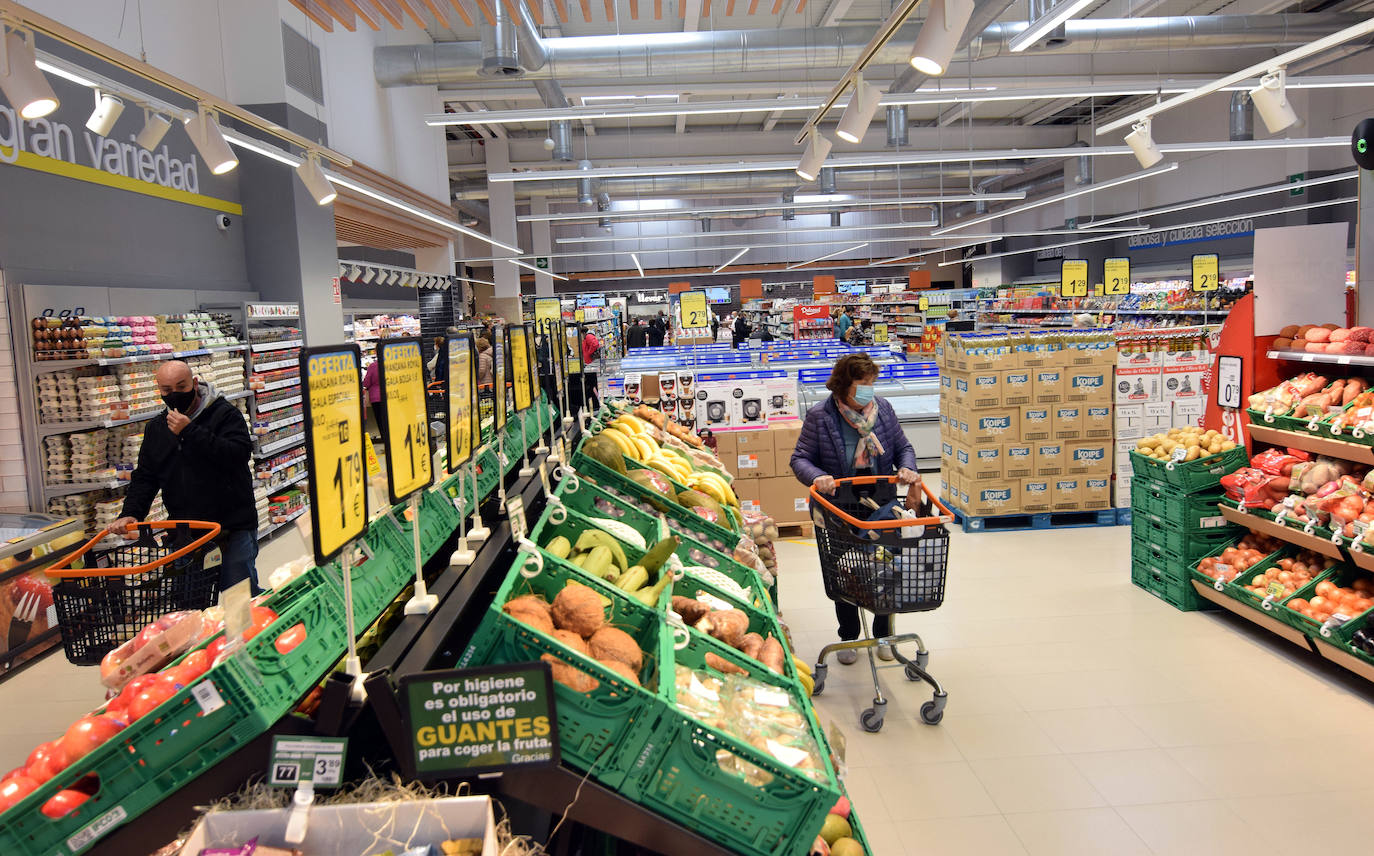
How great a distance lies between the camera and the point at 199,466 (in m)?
4.14

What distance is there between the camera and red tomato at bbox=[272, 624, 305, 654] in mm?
1580

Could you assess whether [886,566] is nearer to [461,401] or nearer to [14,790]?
[461,401]

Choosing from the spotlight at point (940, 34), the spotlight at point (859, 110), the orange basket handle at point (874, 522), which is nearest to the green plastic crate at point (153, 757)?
the orange basket handle at point (874, 522)

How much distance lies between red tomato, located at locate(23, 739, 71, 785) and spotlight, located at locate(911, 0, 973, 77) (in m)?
3.81

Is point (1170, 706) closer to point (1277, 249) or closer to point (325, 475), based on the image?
point (1277, 249)

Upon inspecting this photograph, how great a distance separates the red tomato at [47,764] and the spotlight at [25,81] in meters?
3.38

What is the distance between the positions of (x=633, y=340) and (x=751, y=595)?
62.2ft

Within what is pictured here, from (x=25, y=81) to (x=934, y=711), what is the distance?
488 centimetres

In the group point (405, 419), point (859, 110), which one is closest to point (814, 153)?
point (859, 110)

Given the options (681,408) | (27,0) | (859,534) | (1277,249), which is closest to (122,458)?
(27,0)

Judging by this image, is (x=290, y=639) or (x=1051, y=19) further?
(x=1051, y=19)

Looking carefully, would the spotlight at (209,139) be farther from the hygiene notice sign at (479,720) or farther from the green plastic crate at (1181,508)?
the green plastic crate at (1181,508)

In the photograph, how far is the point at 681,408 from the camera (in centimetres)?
777

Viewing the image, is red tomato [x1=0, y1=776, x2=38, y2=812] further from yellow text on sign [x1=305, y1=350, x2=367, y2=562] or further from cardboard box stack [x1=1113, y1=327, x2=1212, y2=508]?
cardboard box stack [x1=1113, y1=327, x2=1212, y2=508]
